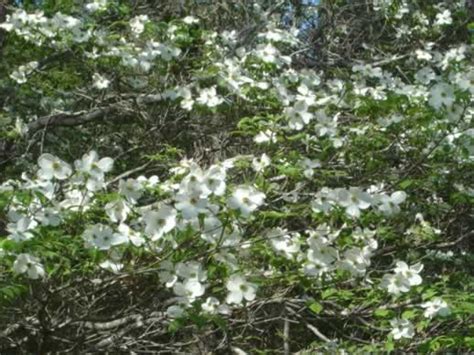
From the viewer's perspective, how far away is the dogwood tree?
225 centimetres

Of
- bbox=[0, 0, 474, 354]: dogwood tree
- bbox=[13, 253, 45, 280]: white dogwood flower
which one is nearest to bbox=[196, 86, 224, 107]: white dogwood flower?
bbox=[0, 0, 474, 354]: dogwood tree

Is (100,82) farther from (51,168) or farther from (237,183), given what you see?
(51,168)

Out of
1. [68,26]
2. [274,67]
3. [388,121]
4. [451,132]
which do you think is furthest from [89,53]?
[451,132]

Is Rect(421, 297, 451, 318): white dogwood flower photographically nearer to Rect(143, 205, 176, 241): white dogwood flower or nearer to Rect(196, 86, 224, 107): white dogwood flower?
Rect(143, 205, 176, 241): white dogwood flower

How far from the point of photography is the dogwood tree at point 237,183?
2.25 meters

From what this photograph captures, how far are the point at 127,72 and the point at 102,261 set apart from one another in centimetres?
249

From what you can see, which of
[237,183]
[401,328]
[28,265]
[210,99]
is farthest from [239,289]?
[210,99]

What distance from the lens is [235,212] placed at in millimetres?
2068

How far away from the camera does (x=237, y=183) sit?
313 centimetres

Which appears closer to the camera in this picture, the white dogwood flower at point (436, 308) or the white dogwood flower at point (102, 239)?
the white dogwood flower at point (102, 239)

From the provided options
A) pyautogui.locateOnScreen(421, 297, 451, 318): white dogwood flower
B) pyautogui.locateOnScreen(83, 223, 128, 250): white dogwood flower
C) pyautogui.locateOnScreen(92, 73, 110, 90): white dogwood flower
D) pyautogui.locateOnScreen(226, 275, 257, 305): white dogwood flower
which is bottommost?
pyautogui.locateOnScreen(92, 73, 110, 90): white dogwood flower

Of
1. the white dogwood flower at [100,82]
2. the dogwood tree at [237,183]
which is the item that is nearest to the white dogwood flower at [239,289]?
the dogwood tree at [237,183]

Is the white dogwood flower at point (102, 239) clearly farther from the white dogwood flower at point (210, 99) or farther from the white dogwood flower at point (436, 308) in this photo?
the white dogwood flower at point (210, 99)

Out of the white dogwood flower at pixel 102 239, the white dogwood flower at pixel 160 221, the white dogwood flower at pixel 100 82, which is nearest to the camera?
the white dogwood flower at pixel 160 221
